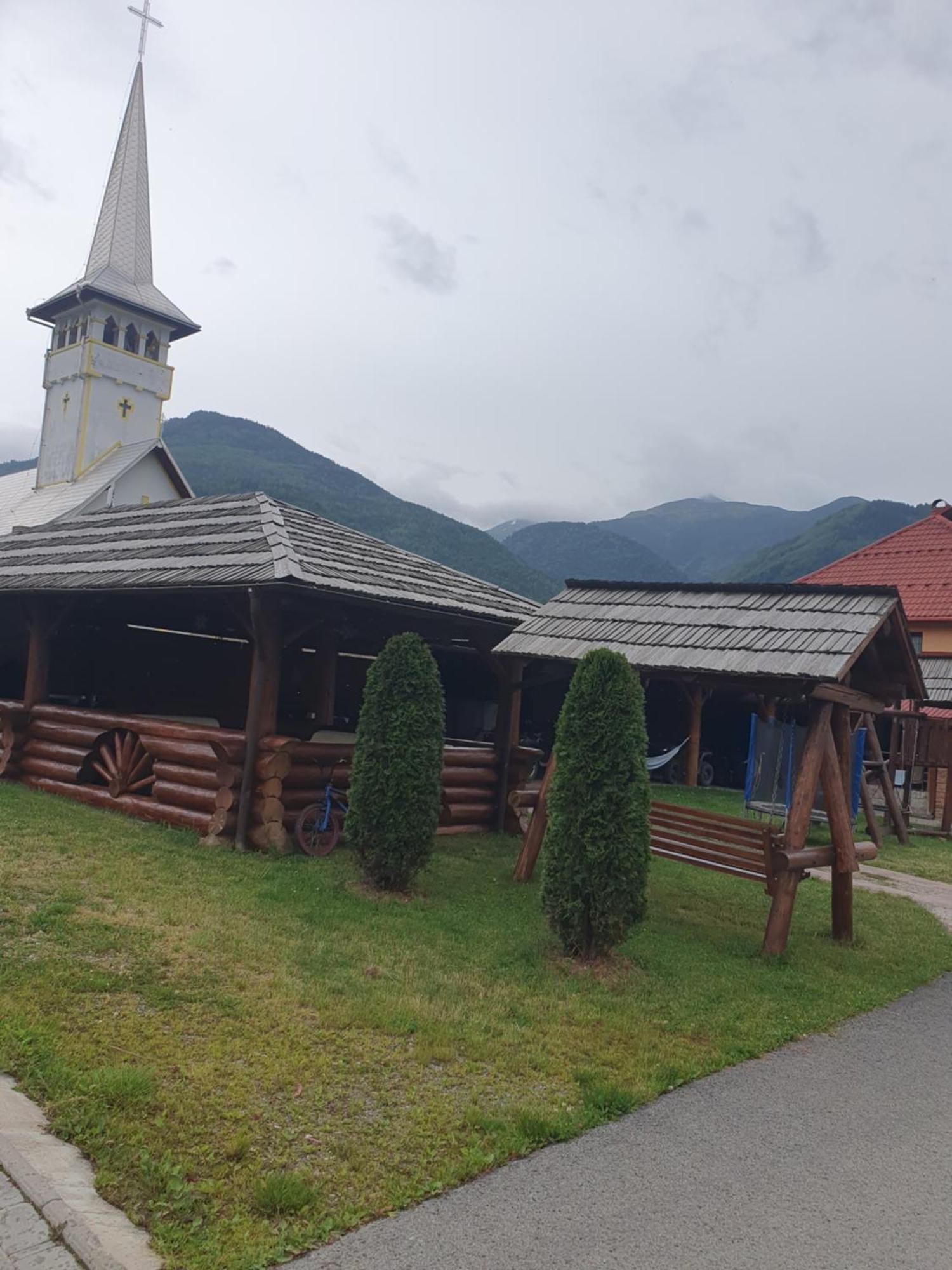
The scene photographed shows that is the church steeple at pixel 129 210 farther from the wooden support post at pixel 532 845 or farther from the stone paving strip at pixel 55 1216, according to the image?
the stone paving strip at pixel 55 1216

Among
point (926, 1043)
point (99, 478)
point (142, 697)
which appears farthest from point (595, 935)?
point (99, 478)

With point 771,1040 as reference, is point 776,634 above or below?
above

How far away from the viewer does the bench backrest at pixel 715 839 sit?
757 centimetres

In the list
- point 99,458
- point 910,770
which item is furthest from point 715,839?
point 99,458

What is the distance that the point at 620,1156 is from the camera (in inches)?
159

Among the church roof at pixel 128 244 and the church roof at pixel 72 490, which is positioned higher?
the church roof at pixel 128 244

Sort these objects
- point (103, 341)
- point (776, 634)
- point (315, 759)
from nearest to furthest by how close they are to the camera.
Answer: point (776, 634), point (315, 759), point (103, 341)

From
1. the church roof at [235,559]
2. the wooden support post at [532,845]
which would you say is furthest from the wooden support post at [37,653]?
the wooden support post at [532,845]

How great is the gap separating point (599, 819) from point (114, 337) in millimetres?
32472

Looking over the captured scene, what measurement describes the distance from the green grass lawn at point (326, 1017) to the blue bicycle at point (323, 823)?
35cm

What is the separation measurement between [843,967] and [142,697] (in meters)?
11.4

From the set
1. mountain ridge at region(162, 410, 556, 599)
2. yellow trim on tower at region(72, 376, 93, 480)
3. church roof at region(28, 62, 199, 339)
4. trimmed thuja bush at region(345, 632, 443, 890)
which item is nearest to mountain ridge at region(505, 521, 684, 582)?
mountain ridge at region(162, 410, 556, 599)

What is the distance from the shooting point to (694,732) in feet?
70.1

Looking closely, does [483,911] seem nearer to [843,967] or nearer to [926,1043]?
[843,967]
